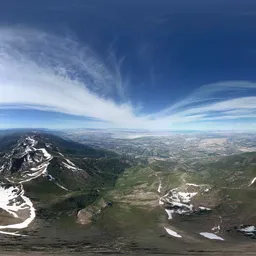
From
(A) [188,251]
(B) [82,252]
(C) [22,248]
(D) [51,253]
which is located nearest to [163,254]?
(A) [188,251]

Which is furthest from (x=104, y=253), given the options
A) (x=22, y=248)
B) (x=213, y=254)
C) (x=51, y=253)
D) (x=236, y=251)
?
(x=236, y=251)

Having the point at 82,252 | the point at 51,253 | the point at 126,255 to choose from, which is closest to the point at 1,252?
the point at 51,253

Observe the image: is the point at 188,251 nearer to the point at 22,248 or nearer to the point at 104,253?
the point at 104,253

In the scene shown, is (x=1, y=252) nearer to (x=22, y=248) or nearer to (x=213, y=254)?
(x=22, y=248)

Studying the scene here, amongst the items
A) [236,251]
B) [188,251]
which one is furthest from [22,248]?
[236,251]

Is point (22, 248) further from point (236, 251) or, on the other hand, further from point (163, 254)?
point (236, 251)

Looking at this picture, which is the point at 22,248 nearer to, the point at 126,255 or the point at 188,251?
the point at 126,255
